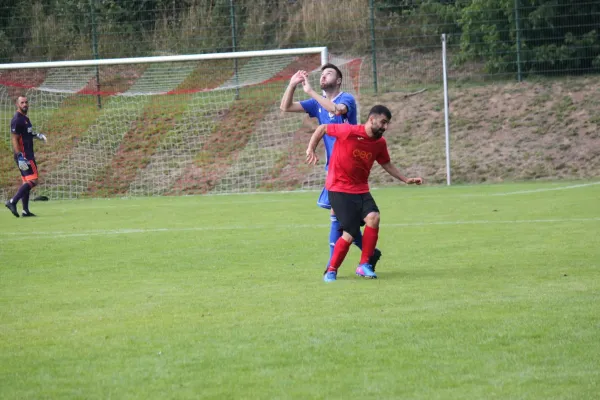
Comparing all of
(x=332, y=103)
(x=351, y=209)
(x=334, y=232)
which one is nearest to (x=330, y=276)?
(x=351, y=209)

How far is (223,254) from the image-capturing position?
36.4 ft

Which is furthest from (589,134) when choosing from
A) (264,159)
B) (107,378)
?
(107,378)

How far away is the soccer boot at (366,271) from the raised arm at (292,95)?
178cm

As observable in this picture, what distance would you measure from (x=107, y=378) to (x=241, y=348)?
0.94 meters

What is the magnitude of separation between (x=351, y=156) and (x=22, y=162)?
422 inches

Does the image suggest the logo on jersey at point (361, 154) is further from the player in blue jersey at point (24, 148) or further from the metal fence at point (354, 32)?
the metal fence at point (354, 32)

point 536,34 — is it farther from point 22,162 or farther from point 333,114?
point 333,114

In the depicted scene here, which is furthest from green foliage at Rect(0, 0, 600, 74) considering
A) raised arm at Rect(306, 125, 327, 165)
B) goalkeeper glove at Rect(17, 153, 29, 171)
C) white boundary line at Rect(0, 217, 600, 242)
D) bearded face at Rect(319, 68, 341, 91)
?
raised arm at Rect(306, 125, 327, 165)

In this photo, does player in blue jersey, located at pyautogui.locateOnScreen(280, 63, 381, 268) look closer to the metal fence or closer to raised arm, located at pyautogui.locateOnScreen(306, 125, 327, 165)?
raised arm, located at pyautogui.locateOnScreen(306, 125, 327, 165)

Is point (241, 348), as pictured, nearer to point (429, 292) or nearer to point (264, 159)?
point (429, 292)

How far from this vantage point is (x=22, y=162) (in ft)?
59.4

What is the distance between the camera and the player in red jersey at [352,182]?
29.1ft

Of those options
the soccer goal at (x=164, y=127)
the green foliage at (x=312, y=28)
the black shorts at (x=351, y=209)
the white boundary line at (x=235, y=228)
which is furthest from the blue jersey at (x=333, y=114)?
the green foliage at (x=312, y=28)

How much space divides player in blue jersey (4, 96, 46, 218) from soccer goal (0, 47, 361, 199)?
238 inches
